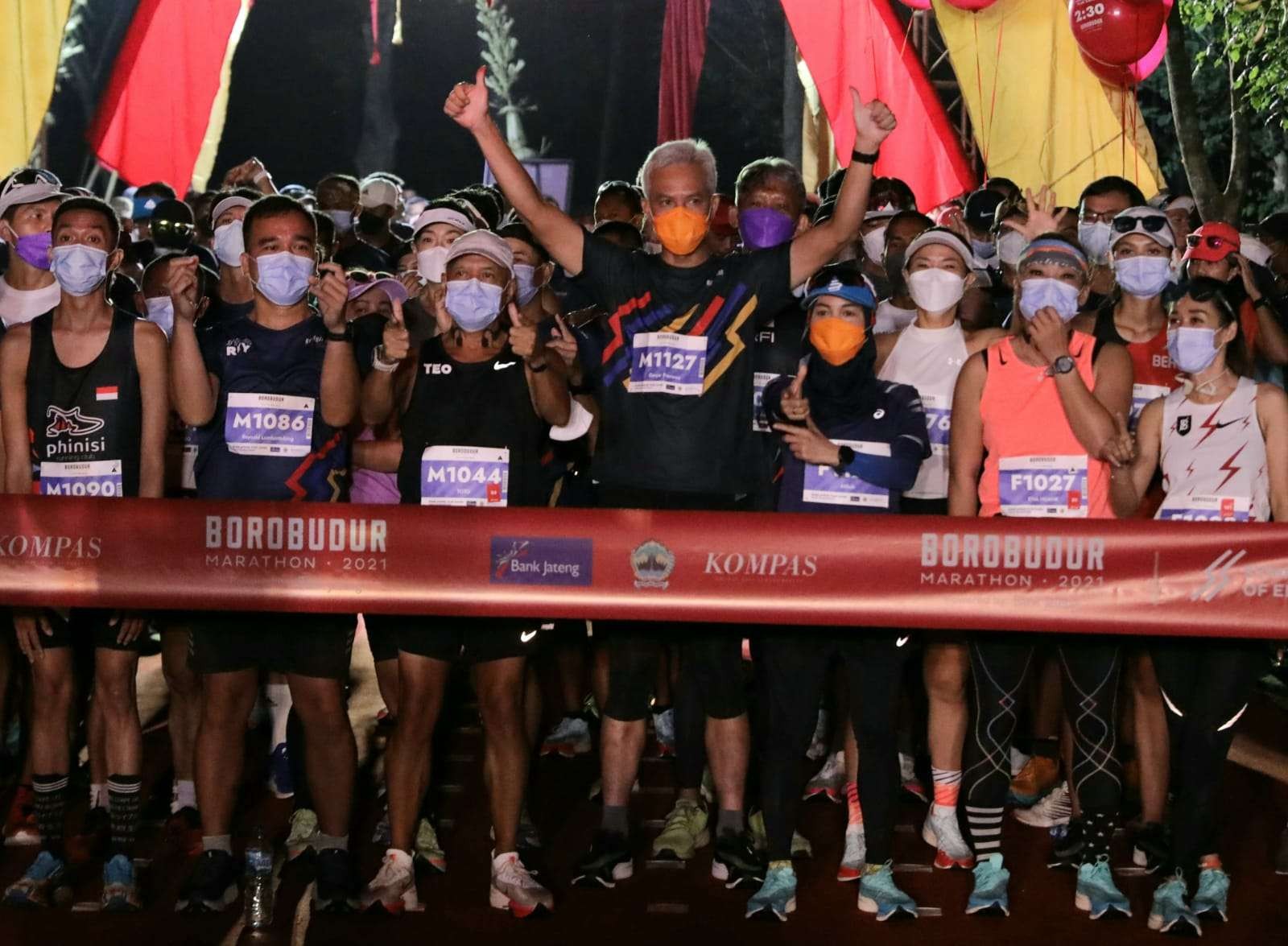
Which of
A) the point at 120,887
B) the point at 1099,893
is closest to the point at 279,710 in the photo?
the point at 120,887

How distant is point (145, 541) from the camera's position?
17.4 feet

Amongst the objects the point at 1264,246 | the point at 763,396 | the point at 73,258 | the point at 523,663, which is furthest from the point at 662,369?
the point at 1264,246

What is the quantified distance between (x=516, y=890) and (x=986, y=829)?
5.46 ft

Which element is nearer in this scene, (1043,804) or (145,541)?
(145,541)

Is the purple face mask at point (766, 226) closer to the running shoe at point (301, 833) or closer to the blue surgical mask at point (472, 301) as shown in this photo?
the blue surgical mask at point (472, 301)

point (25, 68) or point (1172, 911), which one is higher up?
point (25, 68)

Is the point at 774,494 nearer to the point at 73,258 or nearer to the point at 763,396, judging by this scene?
the point at 763,396

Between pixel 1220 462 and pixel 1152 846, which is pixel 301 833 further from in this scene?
pixel 1220 462

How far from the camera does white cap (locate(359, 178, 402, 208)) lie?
9078mm

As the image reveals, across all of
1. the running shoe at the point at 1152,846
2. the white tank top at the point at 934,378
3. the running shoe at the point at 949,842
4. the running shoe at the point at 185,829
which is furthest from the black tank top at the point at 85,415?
the running shoe at the point at 1152,846

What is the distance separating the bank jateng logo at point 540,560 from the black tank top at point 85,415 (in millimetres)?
1483

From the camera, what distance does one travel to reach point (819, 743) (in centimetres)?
760

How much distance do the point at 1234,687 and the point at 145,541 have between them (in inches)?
143

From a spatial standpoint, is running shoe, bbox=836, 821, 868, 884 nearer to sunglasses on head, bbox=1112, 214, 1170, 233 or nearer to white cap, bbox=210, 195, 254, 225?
sunglasses on head, bbox=1112, 214, 1170, 233
